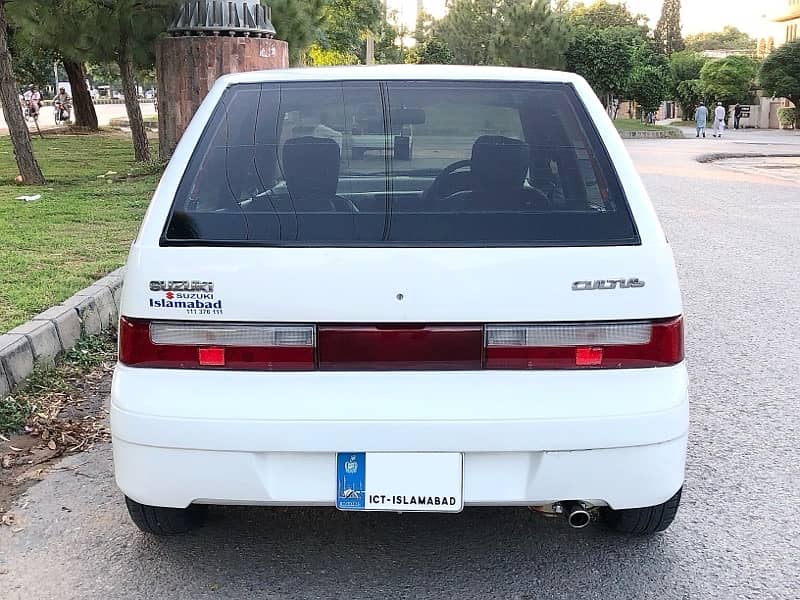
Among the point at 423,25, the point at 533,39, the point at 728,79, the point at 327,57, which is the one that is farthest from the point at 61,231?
the point at 423,25

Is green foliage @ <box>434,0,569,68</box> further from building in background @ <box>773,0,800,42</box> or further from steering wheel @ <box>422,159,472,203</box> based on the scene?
steering wheel @ <box>422,159,472,203</box>

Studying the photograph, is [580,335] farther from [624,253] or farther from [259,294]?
[259,294]

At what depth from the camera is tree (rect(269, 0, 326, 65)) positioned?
15.8 metres

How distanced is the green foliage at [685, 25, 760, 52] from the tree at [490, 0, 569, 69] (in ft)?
265

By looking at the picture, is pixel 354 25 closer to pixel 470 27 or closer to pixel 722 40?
pixel 470 27

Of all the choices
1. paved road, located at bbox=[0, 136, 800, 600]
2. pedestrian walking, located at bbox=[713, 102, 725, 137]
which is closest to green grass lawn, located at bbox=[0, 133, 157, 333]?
paved road, located at bbox=[0, 136, 800, 600]

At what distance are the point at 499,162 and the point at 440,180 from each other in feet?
0.67

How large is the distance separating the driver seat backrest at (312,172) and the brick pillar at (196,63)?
9326 mm

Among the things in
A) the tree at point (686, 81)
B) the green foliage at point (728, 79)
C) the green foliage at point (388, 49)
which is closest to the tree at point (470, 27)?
the green foliage at point (388, 49)

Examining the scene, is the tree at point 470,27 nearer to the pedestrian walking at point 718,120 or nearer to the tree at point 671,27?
the pedestrian walking at point 718,120

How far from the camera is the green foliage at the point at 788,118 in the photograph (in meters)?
46.6

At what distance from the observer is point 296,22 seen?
16.4 m

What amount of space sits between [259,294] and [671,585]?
5.26 feet

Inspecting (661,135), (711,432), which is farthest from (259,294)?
(661,135)
